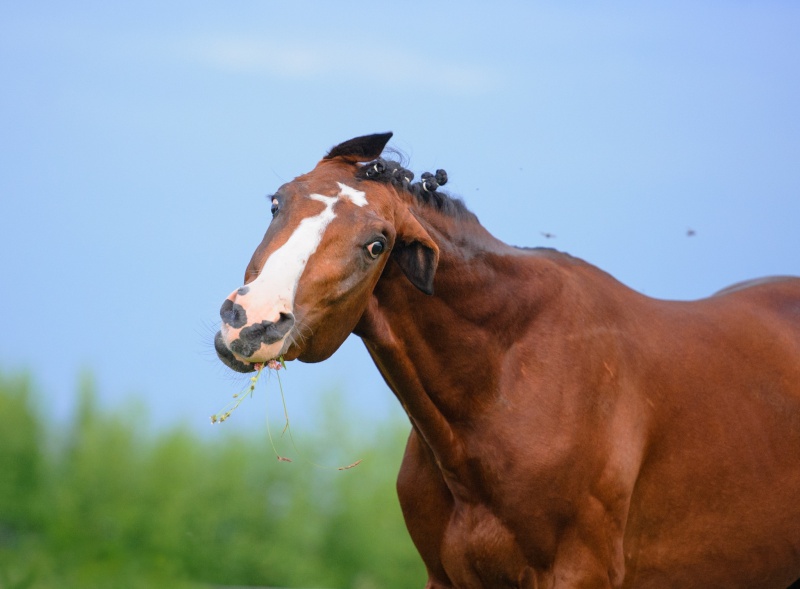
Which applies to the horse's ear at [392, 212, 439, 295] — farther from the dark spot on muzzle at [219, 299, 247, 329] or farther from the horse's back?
the horse's back

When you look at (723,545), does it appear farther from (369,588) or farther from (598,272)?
(369,588)

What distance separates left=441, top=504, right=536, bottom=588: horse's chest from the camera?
112 inches

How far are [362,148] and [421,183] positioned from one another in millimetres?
209

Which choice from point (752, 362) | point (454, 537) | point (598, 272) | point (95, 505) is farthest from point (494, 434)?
point (95, 505)

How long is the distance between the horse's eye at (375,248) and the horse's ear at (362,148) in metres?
0.36

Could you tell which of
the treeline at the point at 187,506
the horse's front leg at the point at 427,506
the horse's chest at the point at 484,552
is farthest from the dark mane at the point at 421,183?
the treeline at the point at 187,506

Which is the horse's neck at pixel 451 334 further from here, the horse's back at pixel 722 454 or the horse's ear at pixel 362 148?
the horse's back at pixel 722 454

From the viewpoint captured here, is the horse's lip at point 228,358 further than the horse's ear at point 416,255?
No

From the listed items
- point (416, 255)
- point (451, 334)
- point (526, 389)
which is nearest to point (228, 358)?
point (416, 255)

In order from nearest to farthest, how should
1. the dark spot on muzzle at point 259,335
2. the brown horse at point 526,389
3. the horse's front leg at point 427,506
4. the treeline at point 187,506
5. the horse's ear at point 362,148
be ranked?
the dark spot on muzzle at point 259,335
the brown horse at point 526,389
the horse's ear at point 362,148
the horse's front leg at point 427,506
the treeline at point 187,506

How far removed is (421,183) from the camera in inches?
114

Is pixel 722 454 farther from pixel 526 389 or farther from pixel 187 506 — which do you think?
pixel 187 506

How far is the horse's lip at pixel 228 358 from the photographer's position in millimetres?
2391

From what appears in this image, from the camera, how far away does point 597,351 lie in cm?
302
